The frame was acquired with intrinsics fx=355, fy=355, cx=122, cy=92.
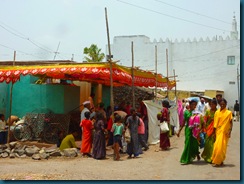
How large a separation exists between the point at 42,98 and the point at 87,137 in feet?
15.7

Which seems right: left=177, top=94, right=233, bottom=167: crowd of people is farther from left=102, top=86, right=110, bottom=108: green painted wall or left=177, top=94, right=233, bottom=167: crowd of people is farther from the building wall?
the building wall

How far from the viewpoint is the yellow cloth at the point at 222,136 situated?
24.1 ft

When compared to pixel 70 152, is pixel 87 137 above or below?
above

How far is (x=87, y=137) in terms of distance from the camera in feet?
32.0

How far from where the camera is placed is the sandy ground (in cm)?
690

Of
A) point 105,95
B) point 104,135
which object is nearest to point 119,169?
point 104,135

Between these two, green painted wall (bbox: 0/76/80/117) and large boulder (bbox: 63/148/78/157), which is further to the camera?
green painted wall (bbox: 0/76/80/117)

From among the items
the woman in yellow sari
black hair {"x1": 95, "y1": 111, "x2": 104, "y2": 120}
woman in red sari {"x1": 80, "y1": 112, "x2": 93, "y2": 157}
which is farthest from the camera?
woman in red sari {"x1": 80, "y1": 112, "x2": 93, "y2": 157}

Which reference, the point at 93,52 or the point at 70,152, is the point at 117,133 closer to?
the point at 70,152

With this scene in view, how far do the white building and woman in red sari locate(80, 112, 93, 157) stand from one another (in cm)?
2571

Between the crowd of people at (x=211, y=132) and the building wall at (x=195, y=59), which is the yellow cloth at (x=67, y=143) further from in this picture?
the building wall at (x=195, y=59)

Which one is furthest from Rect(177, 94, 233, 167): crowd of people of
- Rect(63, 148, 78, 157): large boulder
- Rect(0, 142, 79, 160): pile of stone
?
Rect(0, 142, 79, 160): pile of stone

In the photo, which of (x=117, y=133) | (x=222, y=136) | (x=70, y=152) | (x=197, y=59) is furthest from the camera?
(x=197, y=59)

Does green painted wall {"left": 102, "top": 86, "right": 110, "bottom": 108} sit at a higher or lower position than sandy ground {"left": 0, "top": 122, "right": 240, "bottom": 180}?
higher
